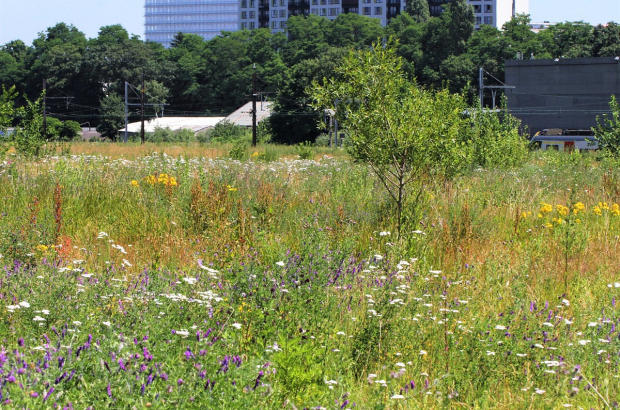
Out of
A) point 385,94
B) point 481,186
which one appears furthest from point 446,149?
point 481,186

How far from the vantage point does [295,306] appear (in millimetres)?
3963

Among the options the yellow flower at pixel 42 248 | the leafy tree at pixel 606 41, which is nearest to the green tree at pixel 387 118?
the yellow flower at pixel 42 248

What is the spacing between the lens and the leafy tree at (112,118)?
87.6 metres

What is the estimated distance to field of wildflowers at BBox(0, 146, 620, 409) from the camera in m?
2.76

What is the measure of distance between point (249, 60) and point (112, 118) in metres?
37.0

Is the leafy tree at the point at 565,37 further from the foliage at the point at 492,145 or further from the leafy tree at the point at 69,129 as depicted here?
the foliage at the point at 492,145

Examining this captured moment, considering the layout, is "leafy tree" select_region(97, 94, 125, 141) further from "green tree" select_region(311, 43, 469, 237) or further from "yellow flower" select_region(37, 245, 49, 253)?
"yellow flower" select_region(37, 245, 49, 253)

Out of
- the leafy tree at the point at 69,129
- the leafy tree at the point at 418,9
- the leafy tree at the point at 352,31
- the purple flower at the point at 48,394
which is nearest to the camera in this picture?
the purple flower at the point at 48,394

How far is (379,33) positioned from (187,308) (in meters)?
122

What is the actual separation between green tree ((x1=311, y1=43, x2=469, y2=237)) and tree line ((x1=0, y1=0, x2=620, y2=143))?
→ 55728 mm

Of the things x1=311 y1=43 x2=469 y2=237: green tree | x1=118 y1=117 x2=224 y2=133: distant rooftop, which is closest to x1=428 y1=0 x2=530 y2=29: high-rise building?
x1=118 y1=117 x2=224 y2=133: distant rooftop

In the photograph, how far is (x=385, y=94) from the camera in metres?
7.73

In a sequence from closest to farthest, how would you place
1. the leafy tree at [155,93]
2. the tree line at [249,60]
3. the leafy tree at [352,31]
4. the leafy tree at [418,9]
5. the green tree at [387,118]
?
1. the green tree at [387,118]
2. the tree line at [249,60]
3. the leafy tree at [155,93]
4. the leafy tree at [352,31]
5. the leafy tree at [418,9]

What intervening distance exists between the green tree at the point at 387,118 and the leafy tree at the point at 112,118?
8321 centimetres
